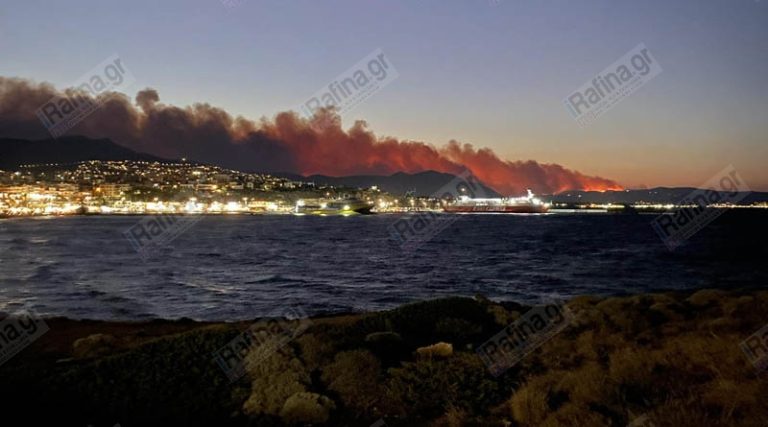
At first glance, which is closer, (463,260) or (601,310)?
(601,310)

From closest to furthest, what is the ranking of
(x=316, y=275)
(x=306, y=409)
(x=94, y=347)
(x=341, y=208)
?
(x=306, y=409)
(x=94, y=347)
(x=316, y=275)
(x=341, y=208)

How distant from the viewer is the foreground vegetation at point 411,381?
7.68m

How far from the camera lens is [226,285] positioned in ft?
99.8

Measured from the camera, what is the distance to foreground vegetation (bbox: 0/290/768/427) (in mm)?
7676

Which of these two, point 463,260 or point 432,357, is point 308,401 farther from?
point 463,260

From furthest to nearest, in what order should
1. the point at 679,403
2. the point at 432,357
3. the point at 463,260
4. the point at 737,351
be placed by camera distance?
the point at 463,260, the point at 432,357, the point at 737,351, the point at 679,403

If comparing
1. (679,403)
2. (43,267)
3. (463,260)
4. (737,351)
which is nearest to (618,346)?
(737,351)

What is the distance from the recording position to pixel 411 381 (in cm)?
931

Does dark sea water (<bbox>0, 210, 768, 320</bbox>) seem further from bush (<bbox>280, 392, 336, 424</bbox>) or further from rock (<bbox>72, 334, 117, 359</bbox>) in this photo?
bush (<bbox>280, 392, 336, 424</bbox>)

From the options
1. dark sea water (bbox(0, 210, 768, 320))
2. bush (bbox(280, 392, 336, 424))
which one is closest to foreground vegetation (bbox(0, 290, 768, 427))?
bush (bbox(280, 392, 336, 424))

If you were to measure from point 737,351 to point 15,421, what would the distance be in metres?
11.5

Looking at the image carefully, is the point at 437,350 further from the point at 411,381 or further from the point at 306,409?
the point at 306,409

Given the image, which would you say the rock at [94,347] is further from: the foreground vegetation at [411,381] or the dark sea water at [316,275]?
the dark sea water at [316,275]

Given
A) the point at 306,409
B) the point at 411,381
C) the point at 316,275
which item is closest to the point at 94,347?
the point at 306,409
